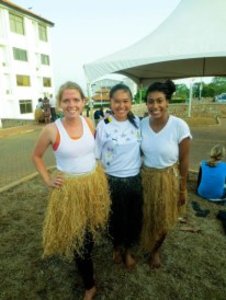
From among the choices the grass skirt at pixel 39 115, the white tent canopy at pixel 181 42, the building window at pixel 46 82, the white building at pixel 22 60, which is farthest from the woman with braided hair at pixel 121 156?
the building window at pixel 46 82

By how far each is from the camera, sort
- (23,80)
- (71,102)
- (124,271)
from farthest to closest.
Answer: (23,80) → (124,271) → (71,102)

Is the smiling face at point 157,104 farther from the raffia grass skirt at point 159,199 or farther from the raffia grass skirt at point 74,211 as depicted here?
the raffia grass skirt at point 74,211

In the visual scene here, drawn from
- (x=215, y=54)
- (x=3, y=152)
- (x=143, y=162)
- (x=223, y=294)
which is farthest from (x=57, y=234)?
(x=3, y=152)

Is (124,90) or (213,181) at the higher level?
(124,90)

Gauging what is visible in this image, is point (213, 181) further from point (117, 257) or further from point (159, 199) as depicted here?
point (117, 257)

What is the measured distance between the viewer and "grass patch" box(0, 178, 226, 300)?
239 cm

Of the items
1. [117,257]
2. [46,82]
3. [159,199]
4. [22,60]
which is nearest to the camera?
[159,199]

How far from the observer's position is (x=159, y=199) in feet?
8.10

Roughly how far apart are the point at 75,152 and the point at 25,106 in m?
25.0

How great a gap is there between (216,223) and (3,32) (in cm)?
2442

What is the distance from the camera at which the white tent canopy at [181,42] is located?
224 inches

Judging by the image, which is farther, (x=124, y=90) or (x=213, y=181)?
(x=213, y=181)

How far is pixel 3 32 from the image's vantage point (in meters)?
22.3

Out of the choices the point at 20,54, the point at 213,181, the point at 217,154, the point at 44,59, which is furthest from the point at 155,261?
the point at 44,59
